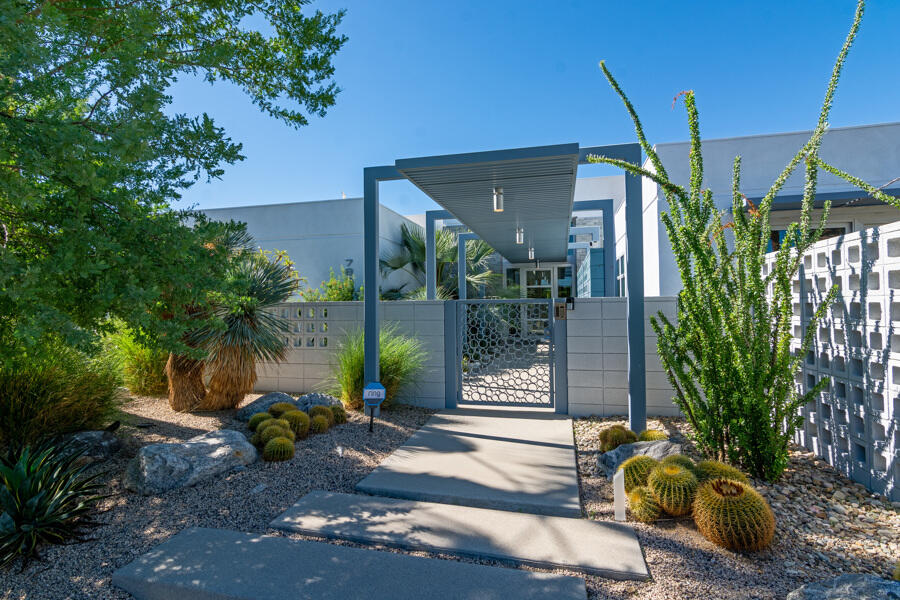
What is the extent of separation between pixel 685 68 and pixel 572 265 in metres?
8.08

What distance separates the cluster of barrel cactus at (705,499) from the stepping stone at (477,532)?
0.29 m

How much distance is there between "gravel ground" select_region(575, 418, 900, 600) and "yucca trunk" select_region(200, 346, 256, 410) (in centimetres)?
423

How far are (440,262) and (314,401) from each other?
8420 millimetres

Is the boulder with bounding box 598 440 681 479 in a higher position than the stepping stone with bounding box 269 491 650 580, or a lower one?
higher

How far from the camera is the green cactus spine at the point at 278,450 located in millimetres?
3914

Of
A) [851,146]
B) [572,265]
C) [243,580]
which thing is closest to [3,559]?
[243,580]

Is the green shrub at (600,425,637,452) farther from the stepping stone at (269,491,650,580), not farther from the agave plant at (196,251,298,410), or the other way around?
the agave plant at (196,251,298,410)

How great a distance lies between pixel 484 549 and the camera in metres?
2.47

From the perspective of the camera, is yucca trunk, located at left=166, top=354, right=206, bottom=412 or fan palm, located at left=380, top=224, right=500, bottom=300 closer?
yucca trunk, located at left=166, top=354, right=206, bottom=412

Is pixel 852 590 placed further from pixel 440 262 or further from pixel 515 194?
pixel 440 262

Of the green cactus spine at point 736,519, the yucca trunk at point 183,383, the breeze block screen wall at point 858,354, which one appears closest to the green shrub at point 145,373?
the yucca trunk at point 183,383

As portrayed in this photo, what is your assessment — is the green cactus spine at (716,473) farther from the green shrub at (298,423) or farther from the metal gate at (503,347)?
the green shrub at (298,423)

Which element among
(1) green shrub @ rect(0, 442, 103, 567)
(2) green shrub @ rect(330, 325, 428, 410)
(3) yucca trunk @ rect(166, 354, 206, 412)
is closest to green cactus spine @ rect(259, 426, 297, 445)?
(1) green shrub @ rect(0, 442, 103, 567)

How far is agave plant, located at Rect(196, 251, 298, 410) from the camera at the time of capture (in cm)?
547
